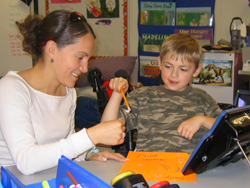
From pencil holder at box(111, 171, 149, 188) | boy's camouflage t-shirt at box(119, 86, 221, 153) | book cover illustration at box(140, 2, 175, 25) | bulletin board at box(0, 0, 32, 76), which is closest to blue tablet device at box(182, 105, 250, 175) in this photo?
pencil holder at box(111, 171, 149, 188)

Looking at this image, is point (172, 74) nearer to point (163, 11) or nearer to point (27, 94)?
point (27, 94)

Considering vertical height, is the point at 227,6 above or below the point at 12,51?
above

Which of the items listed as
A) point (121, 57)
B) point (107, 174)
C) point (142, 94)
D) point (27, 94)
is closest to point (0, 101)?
point (27, 94)

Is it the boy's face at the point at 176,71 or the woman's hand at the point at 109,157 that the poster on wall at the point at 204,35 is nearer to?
the boy's face at the point at 176,71

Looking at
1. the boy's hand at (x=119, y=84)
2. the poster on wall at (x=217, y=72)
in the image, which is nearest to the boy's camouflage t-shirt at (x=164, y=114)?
the boy's hand at (x=119, y=84)

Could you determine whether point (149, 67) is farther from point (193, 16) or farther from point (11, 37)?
point (11, 37)

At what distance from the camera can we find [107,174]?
36.9 inches

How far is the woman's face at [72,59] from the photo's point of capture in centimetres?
124

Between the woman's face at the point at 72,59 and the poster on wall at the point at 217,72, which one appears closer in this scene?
→ the woman's face at the point at 72,59

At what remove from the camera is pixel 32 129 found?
108cm

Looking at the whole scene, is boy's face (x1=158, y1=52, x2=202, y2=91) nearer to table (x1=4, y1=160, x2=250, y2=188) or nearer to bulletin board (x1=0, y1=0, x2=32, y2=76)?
table (x1=4, y1=160, x2=250, y2=188)

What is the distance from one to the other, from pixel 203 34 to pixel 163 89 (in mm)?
2037

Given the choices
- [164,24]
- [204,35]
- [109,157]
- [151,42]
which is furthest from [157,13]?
[109,157]

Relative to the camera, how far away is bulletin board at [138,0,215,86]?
10.7 feet
